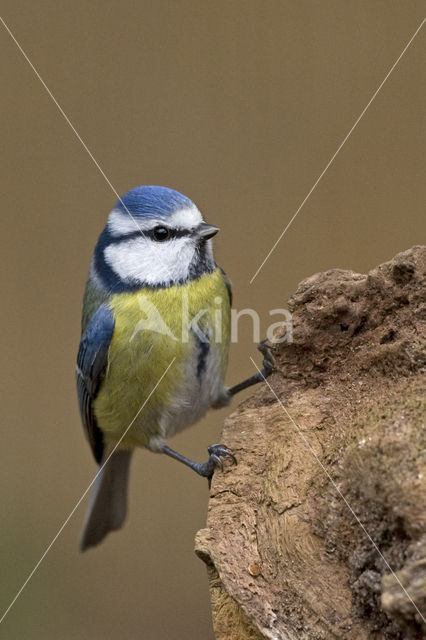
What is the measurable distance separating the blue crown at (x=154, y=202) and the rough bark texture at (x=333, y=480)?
25.3 inches

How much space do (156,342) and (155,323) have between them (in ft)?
0.17

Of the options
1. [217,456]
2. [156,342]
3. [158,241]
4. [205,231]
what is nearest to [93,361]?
[156,342]

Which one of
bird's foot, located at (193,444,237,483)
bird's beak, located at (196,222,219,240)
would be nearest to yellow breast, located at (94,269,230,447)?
bird's beak, located at (196,222,219,240)

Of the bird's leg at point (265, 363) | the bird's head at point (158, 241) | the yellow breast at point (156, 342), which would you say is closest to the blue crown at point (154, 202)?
the bird's head at point (158, 241)

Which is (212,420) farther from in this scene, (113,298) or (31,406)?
(113,298)

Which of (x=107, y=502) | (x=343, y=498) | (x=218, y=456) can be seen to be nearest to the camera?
(x=343, y=498)

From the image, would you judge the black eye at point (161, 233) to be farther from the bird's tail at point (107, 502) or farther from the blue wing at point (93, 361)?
the bird's tail at point (107, 502)

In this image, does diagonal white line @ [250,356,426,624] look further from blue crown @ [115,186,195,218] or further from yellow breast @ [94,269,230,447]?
blue crown @ [115,186,195,218]

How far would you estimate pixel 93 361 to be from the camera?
88.0 inches

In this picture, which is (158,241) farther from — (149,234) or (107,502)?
(107,502)

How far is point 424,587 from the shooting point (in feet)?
3.49

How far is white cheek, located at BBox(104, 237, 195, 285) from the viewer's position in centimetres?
214

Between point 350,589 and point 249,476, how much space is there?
1.08 ft

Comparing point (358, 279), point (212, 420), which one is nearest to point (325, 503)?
point (358, 279)
